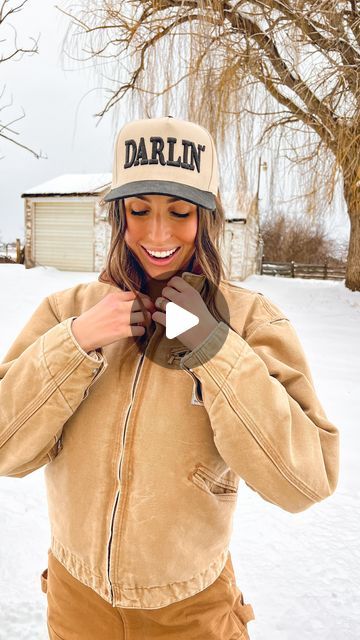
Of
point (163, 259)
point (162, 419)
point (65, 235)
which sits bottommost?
point (162, 419)

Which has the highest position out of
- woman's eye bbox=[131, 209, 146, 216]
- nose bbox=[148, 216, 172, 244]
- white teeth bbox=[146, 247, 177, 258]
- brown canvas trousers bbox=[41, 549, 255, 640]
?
woman's eye bbox=[131, 209, 146, 216]

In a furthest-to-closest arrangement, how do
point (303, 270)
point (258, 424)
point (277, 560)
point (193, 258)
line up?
point (303, 270), point (277, 560), point (193, 258), point (258, 424)

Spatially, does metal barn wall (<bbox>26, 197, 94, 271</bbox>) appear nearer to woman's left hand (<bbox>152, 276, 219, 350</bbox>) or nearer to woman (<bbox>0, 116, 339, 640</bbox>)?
woman (<bbox>0, 116, 339, 640</bbox>)

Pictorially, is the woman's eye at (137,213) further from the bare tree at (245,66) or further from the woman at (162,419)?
the bare tree at (245,66)

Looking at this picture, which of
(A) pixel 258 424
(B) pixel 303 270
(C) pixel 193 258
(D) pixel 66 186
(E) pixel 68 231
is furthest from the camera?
(B) pixel 303 270

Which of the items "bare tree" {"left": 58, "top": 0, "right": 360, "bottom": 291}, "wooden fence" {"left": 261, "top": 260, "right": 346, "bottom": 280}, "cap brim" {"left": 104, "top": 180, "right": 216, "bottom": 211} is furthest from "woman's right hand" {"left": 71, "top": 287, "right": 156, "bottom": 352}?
"wooden fence" {"left": 261, "top": 260, "right": 346, "bottom": 280}

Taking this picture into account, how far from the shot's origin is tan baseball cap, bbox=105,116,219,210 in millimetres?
801

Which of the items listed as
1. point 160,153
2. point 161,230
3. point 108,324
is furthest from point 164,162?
point 108,324

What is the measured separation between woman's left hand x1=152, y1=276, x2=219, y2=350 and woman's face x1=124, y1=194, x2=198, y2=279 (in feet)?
0.34

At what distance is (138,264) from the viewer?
3.00 ft

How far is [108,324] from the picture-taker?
0.77m

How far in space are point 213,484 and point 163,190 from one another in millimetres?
607

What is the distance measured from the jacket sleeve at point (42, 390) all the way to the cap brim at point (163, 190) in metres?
0.29

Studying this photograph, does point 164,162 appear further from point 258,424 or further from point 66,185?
point 66,185
